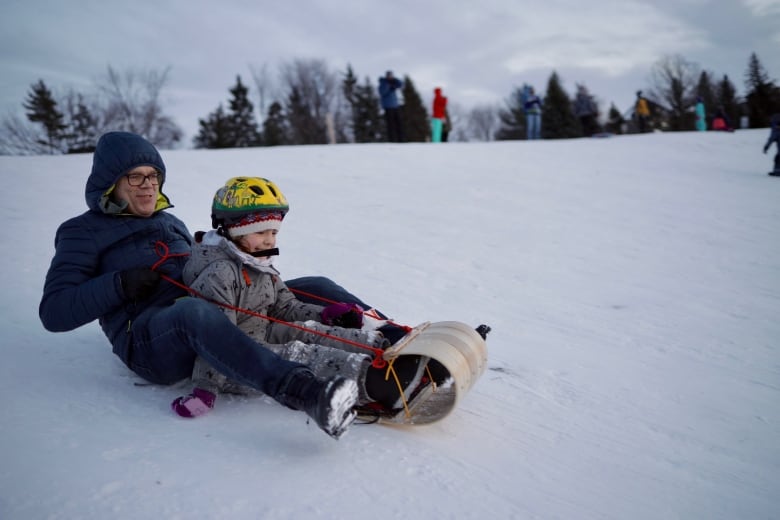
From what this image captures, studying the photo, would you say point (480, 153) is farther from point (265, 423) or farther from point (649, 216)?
point (265, 423)

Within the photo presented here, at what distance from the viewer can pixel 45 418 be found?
1.72m

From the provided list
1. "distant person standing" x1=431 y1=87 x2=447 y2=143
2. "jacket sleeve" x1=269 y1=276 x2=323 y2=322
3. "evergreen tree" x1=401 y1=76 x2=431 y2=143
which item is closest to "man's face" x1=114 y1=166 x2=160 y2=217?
"jacket sleeve" x1=269 y1=276 x2=323 y2=322

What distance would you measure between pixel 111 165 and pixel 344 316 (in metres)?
1.19

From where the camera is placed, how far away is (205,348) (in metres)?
1.69

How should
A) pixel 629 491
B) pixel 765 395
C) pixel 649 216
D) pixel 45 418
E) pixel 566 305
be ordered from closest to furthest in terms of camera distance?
1. pixel 629 491
2. pixel 45 418
3. pixel 765 395
4. pixel 566 305
5. pixel 649 216

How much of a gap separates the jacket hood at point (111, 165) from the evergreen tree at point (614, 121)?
148 ft

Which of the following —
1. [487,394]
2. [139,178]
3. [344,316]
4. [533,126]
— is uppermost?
[533,126]

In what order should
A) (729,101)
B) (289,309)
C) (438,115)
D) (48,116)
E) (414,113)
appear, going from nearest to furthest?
(289,309) < (438,115) < (48,116) < (729,101) < (414,113)

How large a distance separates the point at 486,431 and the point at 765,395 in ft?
4.48

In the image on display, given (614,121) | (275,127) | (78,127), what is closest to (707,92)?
(614,121)

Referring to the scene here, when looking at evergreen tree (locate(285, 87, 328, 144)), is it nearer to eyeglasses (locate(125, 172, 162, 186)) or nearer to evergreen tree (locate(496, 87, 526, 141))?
evergreen tree (locate(496, 87, 526, 141))

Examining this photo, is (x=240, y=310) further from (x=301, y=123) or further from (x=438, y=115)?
(x=301, y=123)

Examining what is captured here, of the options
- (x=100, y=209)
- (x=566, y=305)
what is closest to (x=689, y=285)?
(x=566, y=305)

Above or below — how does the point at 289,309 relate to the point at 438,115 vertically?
below
